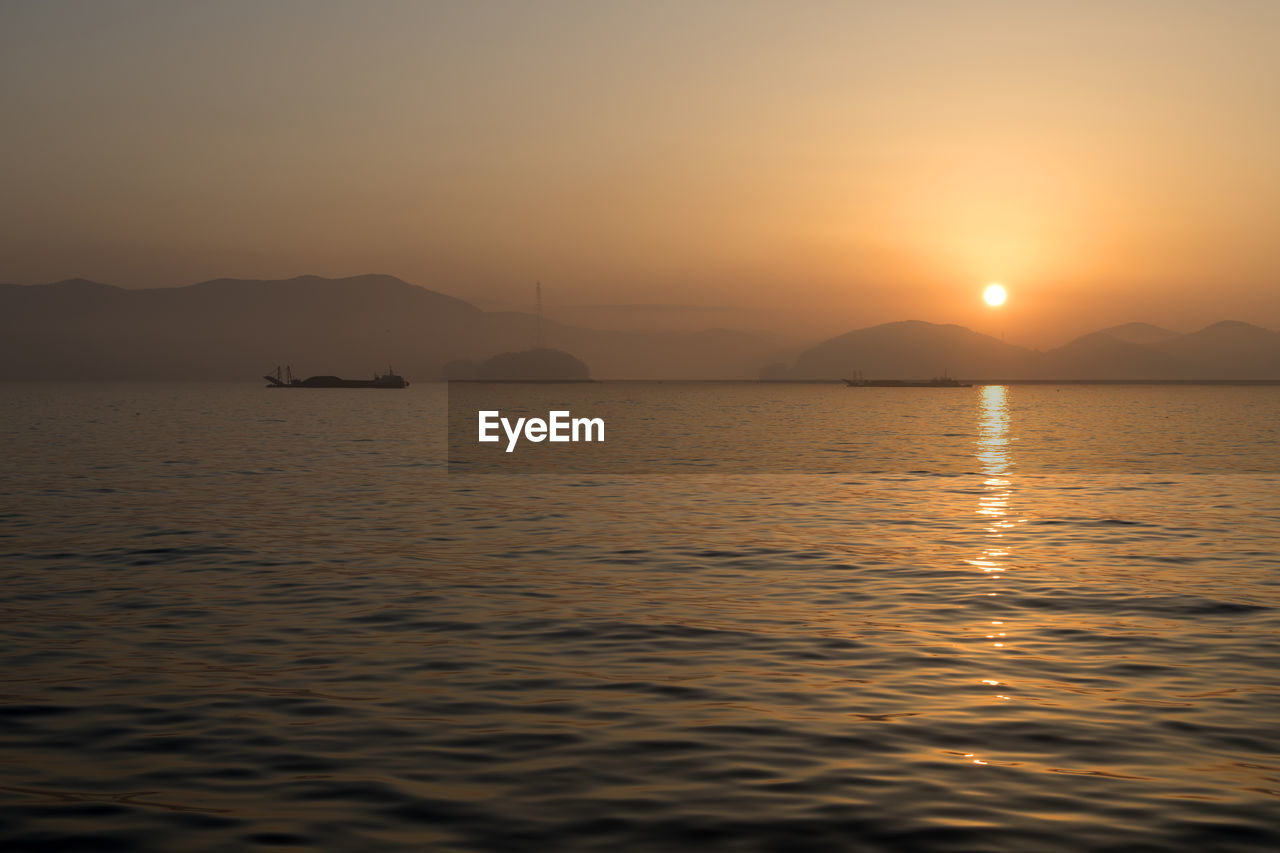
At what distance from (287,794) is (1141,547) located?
1084 inches

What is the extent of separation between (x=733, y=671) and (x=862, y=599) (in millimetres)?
7211

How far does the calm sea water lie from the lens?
12469mm

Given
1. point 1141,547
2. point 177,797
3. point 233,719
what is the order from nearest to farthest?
point 177,797 → point 233,719 → point 1141,547

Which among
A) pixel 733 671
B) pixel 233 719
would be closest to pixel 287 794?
pixel 233 719

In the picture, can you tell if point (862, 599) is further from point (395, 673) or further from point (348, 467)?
point (348, 467)

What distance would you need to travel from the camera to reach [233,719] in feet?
52.3

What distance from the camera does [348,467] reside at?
67062 millimetres

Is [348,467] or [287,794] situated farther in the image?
[348,467]

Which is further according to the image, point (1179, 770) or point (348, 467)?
point (348, 467)

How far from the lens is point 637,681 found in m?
18.2

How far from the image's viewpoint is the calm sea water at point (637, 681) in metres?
12.5

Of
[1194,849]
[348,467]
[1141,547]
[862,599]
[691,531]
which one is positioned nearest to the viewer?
[1194,849]

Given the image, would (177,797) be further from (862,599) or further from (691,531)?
(691,531)

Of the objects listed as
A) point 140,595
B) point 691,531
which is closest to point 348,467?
point 691,531
